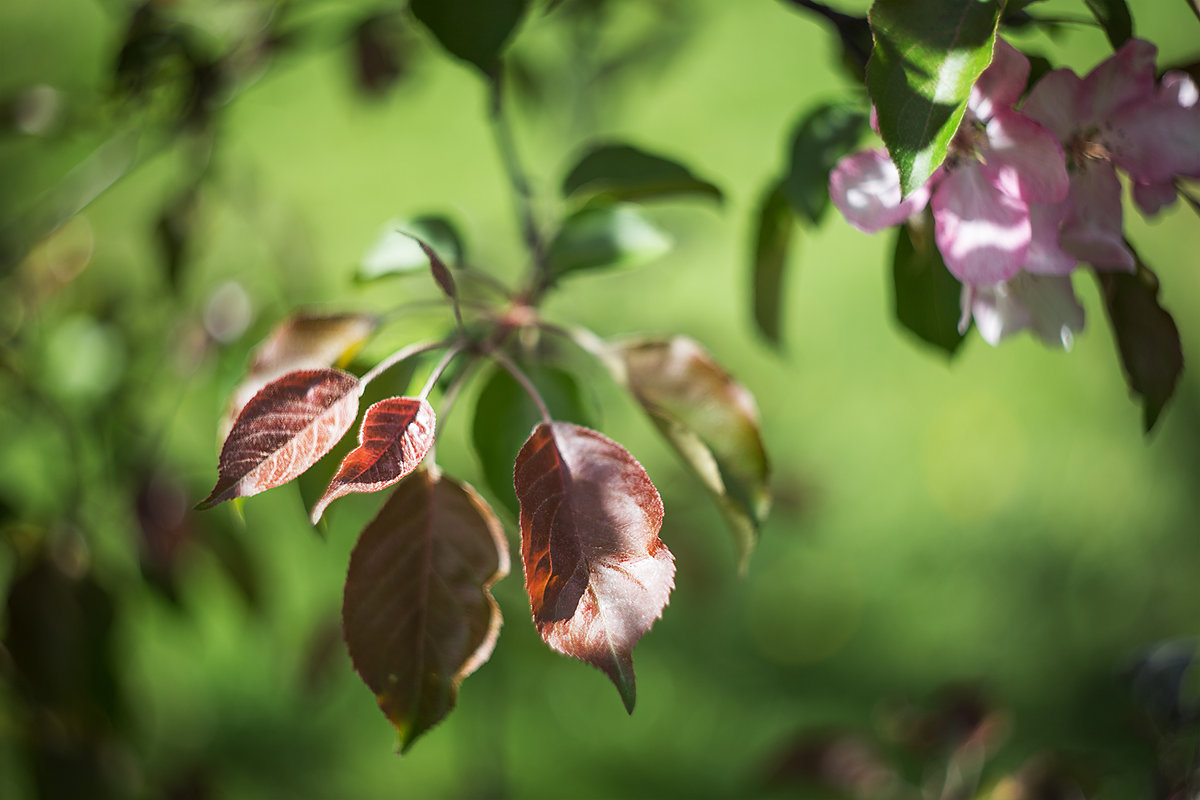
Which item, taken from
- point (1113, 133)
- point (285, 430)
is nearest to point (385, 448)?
point (285, 430)

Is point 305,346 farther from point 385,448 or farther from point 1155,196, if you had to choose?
point 1155,196

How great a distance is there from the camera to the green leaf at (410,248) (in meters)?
0.58

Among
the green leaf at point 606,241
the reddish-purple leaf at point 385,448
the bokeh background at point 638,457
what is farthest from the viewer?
the bokeh background at point 638,457

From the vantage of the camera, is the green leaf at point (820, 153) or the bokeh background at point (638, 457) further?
the bokeh background at point (638, 457)

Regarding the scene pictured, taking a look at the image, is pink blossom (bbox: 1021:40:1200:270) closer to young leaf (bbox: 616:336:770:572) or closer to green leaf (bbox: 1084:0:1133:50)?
green leaf (bbox: 1084:0:1133:50)

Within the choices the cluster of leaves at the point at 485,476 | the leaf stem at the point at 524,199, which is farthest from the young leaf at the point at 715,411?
the leaf stem at the point at 524,199

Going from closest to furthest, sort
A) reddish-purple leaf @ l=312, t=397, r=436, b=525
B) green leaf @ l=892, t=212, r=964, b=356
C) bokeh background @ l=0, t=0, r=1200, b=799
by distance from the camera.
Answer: reddish-purple leaf @ l=312, t=397, r=436, b=525
green leaf @ l=892, t=212, r=964, b=356
bokeh background @ l=0, t=0, r=1200, b=799

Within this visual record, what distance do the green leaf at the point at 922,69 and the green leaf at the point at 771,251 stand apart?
0.79 ft

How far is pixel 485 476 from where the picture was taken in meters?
0.55

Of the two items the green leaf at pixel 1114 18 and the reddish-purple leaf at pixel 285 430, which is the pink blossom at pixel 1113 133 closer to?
the green leaf at pixel 1114 18

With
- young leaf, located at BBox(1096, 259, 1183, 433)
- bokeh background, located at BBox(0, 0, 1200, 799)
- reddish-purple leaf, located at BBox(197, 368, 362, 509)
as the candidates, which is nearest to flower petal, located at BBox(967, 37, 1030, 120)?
young leaf, located at BBox(1096, 259, 1183, 433)

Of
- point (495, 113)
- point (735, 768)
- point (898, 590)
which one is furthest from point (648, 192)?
point (898, 590)

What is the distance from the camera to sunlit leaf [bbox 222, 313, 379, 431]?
526 mm

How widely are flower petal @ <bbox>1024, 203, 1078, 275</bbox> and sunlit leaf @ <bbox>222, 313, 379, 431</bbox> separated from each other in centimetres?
36
